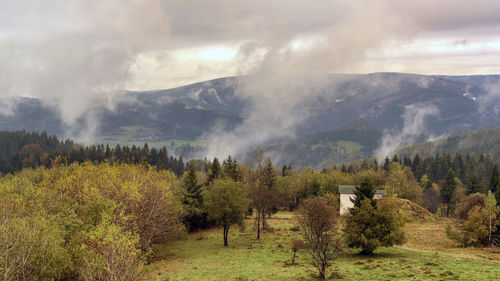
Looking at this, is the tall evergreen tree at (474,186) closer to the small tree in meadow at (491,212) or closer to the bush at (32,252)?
the small tree in meadow at (491,212)

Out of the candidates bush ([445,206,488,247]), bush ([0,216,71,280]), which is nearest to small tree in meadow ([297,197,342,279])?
bush ([0,216,71,280])

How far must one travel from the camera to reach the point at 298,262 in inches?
2119

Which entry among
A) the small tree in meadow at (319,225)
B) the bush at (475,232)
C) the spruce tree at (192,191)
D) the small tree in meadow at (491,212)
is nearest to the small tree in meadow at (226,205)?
the spruce tree at (192,191)

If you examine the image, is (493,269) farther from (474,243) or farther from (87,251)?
(87,251)

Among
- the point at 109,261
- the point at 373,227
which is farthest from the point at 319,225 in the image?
the point at 109,261

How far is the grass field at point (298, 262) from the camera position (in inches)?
1678

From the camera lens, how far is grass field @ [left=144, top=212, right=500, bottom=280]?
42625mm

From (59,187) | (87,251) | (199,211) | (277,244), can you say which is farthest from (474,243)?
(59,187)

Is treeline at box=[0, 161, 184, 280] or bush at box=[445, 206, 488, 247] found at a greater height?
treeline at box=[0, 161, 184, 280]

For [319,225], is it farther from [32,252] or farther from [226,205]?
[32,252]

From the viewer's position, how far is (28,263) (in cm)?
3066

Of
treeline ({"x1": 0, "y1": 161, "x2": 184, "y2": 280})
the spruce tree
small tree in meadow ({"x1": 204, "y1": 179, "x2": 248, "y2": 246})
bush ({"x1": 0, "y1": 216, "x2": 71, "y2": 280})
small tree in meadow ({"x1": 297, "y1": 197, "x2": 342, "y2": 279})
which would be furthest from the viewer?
the spruce tree

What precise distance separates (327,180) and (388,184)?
2717 cm

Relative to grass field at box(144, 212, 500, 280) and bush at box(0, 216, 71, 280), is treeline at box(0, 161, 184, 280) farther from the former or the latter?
grass field at box(144, 212, 500, 280)
